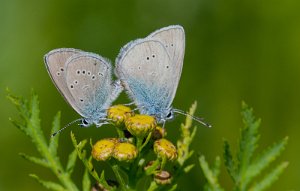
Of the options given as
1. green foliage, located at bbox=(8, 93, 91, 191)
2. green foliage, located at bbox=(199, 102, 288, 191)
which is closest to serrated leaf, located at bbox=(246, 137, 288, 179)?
green foliage, located at bbox=(199, 102, 288, 191)

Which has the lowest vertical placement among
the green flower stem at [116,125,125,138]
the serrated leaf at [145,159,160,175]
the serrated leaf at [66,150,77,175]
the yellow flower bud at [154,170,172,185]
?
the serrated leaf at [66,150,77,175]

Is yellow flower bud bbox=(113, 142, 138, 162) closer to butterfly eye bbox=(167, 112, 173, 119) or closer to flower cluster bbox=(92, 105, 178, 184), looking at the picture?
flower cluster bbox=(92, 105, 178, 184)

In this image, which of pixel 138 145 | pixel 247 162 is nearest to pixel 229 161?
pixel 247 162

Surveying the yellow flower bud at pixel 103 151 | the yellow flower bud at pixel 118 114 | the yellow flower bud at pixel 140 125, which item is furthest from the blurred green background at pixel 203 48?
the yellow flower bud at pixel 103 151

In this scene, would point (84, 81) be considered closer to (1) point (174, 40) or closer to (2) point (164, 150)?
(1) point (174, 40)

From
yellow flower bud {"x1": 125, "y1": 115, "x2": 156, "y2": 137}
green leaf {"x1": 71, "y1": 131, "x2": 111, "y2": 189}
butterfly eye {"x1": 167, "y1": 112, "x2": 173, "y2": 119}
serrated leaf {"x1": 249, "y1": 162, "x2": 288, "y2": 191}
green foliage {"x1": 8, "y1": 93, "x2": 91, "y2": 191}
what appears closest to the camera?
green leaf {"x1": 71, "y1": 131, "x2": 111, "y2": 189}

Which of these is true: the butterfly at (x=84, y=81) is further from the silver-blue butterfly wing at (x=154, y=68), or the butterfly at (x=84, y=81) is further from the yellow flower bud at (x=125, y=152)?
the yellow flower bud at (x=125, y=152)

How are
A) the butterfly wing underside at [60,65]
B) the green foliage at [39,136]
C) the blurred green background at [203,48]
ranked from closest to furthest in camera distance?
1. the green foliage at [39,136]
2. the butterfly wing underside at [60,65]
3. the blurred green background at [203,48]
